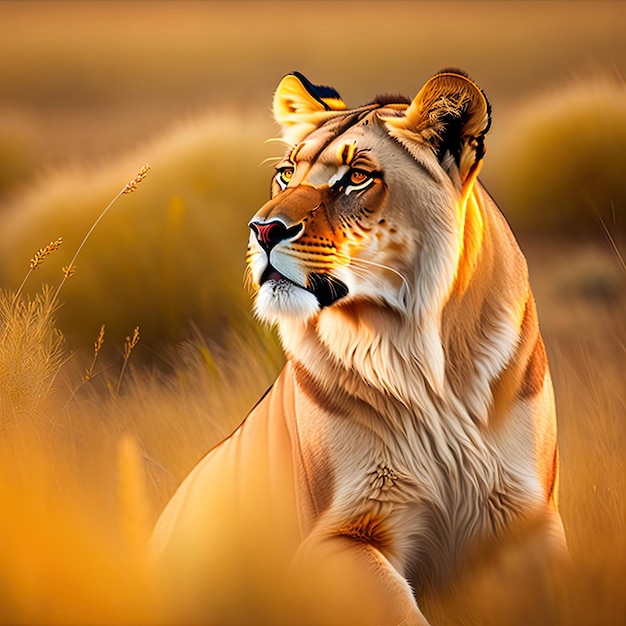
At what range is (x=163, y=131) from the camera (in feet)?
18.0

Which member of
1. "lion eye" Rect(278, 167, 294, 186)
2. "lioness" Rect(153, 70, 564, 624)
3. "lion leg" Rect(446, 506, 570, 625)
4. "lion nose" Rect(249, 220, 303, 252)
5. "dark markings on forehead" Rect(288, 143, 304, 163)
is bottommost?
"lion leg" Rect(446, 506, 570, 625)

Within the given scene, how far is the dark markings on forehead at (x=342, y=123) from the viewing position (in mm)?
3723

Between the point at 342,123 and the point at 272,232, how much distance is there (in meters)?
0.57

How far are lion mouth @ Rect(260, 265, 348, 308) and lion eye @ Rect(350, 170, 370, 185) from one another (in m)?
0.32

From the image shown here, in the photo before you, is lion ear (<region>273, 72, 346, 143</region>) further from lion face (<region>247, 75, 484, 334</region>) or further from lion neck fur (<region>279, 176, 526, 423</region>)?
lion neck fur (<region>279, 176, 526, 423</region>)

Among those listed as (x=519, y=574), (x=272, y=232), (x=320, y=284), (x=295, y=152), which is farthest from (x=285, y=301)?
(x=519, y=574)

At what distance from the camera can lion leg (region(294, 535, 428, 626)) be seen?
351cm

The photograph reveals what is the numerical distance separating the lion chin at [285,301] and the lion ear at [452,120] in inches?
23.8

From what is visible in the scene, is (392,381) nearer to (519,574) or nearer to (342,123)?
(519,574)

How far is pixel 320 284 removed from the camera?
140 inches

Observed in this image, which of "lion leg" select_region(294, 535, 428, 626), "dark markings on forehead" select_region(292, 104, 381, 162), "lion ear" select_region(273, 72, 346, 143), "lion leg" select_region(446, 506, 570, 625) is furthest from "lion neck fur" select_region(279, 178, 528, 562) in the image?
"lion ear" select_region(273, 72, 346, 143)

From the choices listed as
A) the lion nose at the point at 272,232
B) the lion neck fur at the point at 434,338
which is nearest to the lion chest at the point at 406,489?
the lion neck fur at the point at 434,338

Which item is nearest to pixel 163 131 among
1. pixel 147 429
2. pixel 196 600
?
pixel 147 429

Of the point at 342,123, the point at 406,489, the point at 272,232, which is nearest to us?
the point at 272,232
